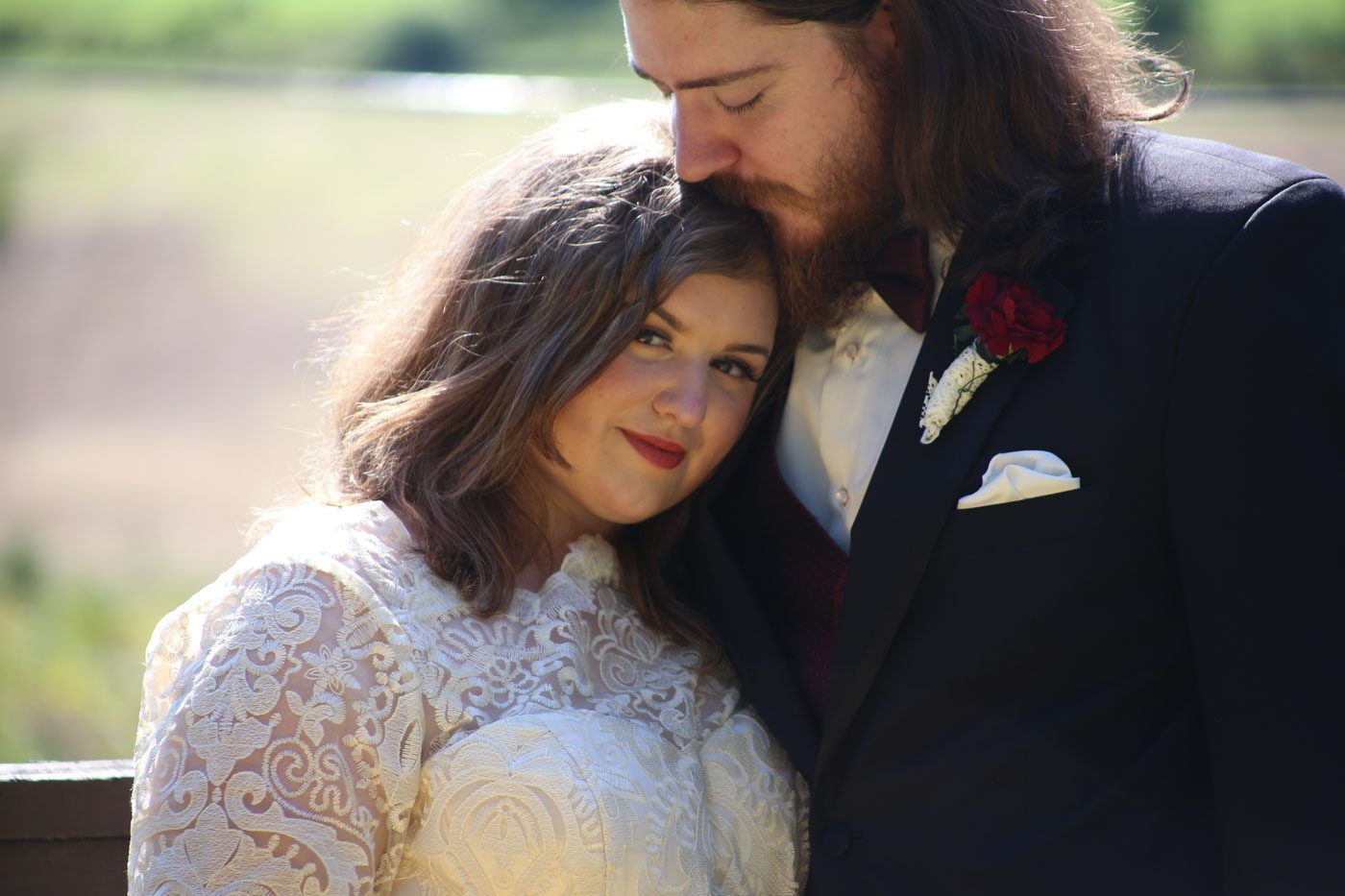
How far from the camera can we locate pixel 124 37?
1869cm

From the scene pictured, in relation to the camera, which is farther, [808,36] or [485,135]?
[485,135]

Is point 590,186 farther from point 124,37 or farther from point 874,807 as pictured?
point 124,37

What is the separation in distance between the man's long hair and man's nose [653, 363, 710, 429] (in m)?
0.47

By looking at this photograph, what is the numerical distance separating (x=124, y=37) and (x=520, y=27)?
5.47 metres

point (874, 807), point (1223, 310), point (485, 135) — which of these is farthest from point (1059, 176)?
point (485, 135)

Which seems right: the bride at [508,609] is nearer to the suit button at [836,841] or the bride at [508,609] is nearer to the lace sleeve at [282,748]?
the lace sleeve at [282,748]

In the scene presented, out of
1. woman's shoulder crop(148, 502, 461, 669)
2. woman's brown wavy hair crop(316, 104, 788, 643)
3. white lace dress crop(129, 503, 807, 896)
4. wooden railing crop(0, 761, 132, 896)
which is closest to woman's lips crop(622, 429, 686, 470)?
woman's brown wavy hair crop(316, 104, 788, 643)

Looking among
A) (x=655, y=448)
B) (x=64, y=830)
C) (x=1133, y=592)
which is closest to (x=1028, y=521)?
(x=1133, y=592)

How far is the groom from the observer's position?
5.75 ft

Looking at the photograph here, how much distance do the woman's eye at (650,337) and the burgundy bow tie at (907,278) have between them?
39 centimetres

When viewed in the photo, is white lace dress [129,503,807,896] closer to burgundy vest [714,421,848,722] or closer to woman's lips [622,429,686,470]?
burgundy vest [714,421,848,722]

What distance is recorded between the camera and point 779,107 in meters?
2.27

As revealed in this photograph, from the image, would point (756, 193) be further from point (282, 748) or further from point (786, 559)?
point (282, 748)

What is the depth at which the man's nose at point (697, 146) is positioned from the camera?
2.30 metres
